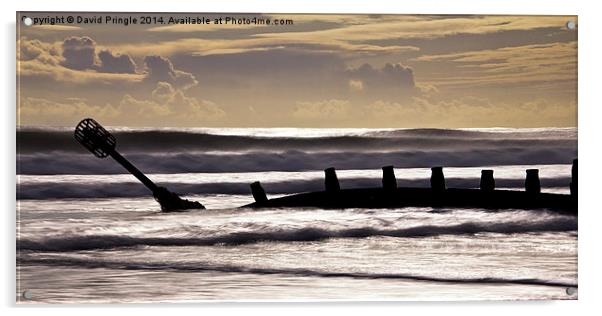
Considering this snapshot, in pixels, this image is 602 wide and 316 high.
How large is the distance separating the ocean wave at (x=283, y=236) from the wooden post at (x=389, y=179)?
0.18 meters

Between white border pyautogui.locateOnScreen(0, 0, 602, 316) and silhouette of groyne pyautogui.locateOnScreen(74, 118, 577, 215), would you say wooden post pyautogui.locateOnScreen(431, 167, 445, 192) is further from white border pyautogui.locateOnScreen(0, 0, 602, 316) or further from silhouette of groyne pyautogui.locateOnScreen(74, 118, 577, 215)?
white border pyautogui.locateOnScreen(0, 0, 602, 316)

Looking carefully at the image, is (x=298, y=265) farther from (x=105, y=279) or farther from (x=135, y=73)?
(x=135, y=73)

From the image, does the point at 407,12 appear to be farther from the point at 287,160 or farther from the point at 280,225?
the point at 280,225

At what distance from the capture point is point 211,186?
4051 mm

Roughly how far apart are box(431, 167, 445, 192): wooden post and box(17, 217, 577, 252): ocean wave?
163 millimetres

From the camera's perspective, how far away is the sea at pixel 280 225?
3922 mm

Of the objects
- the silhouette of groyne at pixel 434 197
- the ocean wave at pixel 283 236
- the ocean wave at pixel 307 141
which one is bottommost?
the ocean wave at pixel 283 236

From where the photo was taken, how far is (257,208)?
4.04 metres

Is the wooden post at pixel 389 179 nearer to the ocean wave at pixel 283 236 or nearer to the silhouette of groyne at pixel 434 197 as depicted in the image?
the silhouette of groyne at pixel 434 197

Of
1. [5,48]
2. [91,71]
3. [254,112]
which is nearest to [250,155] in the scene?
[254,112]

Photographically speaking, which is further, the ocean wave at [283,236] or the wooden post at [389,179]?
the wooden post at [389,179]

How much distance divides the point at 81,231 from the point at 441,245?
148 cm

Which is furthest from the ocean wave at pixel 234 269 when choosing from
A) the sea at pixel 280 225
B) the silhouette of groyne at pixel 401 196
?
the silhouette of groyne at pixel 401 196

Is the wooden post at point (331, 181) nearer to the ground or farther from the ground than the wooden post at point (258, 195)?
farther from the ground
